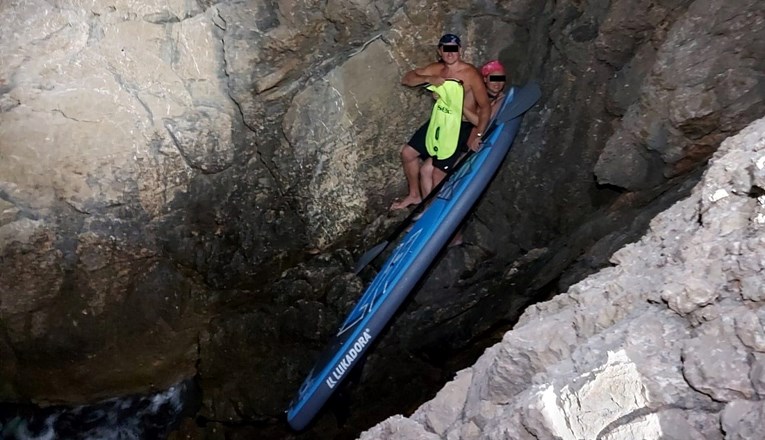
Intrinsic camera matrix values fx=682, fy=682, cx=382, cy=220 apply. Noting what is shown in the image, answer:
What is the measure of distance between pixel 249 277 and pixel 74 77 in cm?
162

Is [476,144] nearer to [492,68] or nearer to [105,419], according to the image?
[492,68]

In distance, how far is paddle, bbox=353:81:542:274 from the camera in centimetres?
408

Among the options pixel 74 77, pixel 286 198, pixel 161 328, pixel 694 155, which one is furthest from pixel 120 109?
pixel 694 155

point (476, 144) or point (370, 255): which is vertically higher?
point (476, 144)

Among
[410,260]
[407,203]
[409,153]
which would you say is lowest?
[410,260]

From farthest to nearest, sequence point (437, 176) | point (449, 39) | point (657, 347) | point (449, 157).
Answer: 1. point (437, 176)
2. point (449, 157)
3. point (449, 39)
4. point (657, 347)

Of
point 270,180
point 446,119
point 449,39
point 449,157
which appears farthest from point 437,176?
point 270,180

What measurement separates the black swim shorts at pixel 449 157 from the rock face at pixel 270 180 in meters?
0.12

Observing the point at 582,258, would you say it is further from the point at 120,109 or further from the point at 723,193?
the point at 120,109

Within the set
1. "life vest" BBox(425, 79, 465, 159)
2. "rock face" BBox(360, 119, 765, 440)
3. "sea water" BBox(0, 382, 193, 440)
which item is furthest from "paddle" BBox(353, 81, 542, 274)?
"rock face" BBox(360, 119, 765, 440)

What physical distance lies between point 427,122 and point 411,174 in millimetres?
347

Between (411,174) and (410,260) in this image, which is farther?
(411,174)

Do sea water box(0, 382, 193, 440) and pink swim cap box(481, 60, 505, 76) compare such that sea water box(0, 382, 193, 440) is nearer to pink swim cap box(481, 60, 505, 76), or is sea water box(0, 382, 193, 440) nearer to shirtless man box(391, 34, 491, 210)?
shirtless man box(391, 34, 491, 210)

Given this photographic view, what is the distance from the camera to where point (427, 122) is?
435cm
